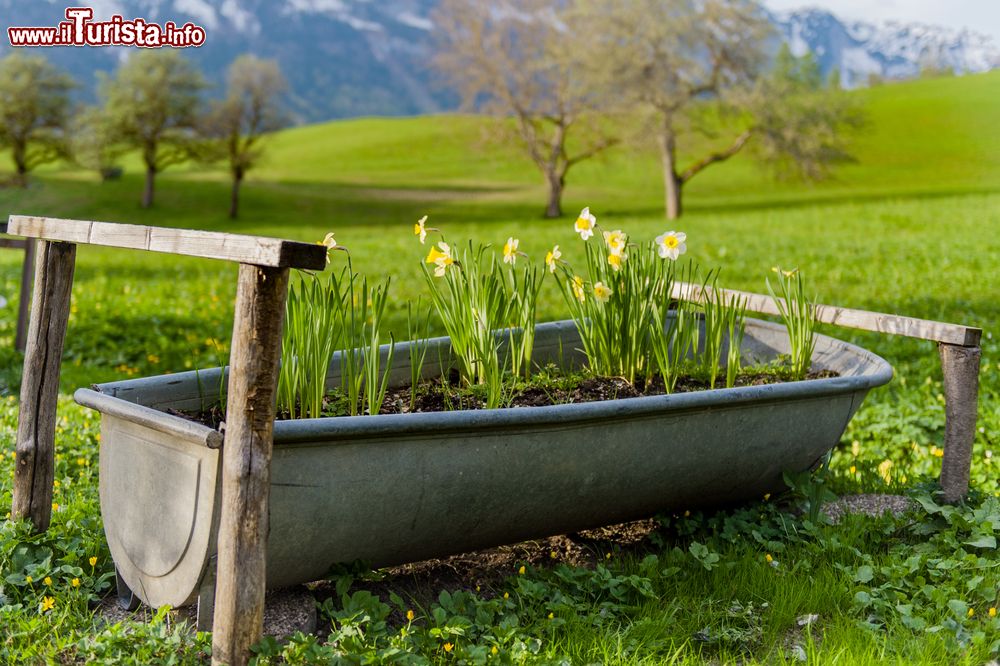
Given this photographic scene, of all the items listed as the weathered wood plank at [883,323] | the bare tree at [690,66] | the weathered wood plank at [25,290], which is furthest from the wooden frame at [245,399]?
the bare tree at [690,66]

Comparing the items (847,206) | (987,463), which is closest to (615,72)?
(847,206)

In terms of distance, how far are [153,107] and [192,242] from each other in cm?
3305

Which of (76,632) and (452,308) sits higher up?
(452,308)

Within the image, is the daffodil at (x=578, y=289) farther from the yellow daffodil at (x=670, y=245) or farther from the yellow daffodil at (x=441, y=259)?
the yellow daffodil at (x=441, y=259)

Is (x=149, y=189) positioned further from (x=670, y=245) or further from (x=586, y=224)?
(x=670, y=245)

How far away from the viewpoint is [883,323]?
143 inches

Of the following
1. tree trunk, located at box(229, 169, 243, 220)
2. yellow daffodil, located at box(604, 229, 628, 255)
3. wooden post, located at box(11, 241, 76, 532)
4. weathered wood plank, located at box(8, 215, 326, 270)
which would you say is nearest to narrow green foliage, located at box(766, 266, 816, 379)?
yellow daffodil, located at box(604, 229, 628, 255)

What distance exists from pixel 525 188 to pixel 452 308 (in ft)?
116

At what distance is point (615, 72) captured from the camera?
24.0 metres

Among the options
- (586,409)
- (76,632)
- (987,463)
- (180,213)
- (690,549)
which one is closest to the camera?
(76,632)

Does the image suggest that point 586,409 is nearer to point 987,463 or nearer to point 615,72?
point 987,463

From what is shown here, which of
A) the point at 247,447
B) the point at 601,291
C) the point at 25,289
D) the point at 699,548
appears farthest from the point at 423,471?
the point at 25,289

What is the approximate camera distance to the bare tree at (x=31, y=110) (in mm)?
33500

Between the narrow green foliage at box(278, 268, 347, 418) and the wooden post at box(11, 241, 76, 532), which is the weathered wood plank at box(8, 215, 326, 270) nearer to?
the wooden post at box(11, 241, 76, 532)
